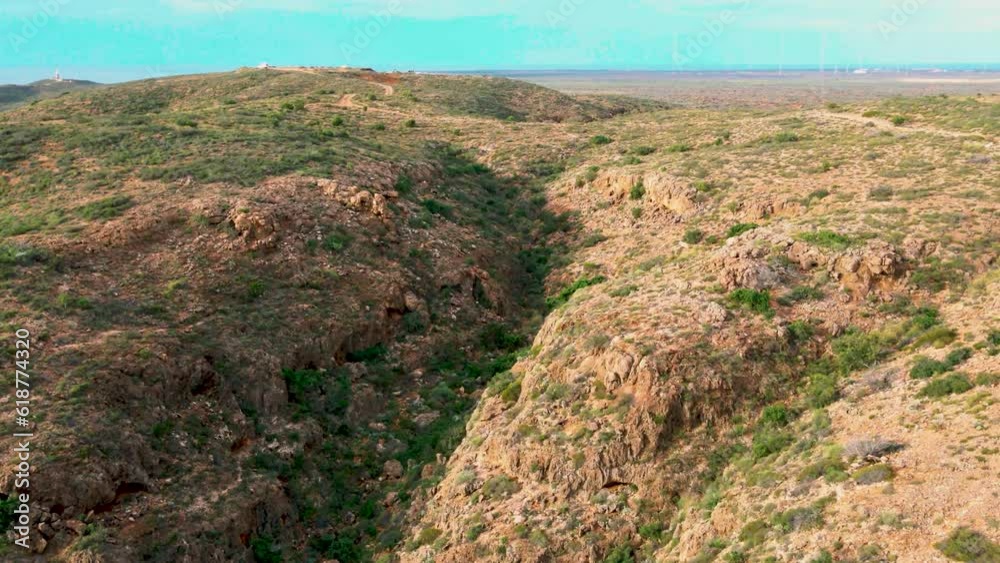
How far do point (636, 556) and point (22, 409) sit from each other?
46.5ft

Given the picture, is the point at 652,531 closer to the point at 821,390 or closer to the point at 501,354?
the point at 821,390

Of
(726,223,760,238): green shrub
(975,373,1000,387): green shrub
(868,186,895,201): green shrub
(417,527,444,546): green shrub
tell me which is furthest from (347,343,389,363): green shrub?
(868,186,895,201): green shrub

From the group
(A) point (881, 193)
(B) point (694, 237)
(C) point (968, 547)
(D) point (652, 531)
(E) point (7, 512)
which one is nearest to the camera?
(C) point (968, 547)

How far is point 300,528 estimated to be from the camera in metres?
19.3

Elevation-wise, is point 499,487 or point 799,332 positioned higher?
point 799,332

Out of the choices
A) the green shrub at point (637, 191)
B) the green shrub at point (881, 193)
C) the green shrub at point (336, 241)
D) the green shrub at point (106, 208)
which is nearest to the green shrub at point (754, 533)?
the green shrub at point (881, 193)

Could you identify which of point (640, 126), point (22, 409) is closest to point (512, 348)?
point (22, 409)

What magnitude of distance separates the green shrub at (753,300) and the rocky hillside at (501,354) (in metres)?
0.09

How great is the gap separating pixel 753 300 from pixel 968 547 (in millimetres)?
10027

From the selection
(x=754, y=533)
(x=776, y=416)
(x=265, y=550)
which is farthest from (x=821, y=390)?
(x=265, y=550)

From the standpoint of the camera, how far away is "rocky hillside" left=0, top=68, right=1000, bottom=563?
16281mm

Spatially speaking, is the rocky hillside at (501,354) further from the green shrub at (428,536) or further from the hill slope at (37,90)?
the hill slope at (37,90)

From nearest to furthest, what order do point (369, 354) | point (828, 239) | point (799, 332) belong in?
point (799, 332)
point (828, 239)
point (369, 354)

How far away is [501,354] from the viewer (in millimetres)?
26797
